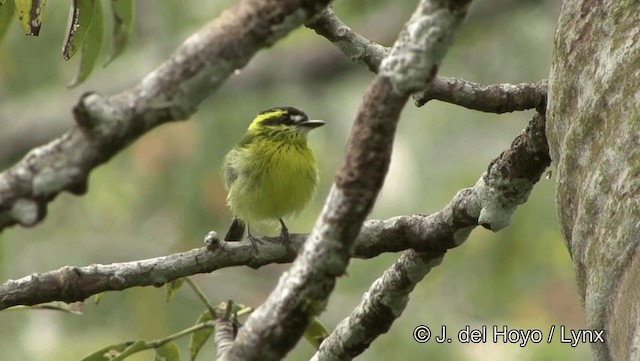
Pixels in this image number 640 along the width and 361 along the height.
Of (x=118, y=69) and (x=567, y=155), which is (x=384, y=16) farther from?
(x=567, y=155)

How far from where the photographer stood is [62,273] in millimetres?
2914

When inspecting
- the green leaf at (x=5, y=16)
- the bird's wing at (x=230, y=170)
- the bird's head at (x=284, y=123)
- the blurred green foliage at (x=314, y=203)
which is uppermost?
the blurred green foliage at (x=314, y=203)

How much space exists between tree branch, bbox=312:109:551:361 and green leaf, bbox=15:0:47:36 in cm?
111

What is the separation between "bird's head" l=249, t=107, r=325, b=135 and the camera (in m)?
5.82

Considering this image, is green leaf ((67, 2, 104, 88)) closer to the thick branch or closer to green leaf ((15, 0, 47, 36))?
green leaf ((15, 0, 47, 36))

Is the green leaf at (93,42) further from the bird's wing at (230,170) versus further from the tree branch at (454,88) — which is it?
the bird's wing at (230,170)

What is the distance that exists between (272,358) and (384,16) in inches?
345

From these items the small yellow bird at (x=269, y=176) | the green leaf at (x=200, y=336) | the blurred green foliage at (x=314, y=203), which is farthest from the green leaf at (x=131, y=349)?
the blurred green foliage at (x=314, y=203)

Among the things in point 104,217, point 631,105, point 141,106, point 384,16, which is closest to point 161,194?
point 104,217

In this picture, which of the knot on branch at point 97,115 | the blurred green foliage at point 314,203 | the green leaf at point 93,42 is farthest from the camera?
the blurred green foliage at point 314,203

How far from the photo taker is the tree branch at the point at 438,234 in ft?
10.4

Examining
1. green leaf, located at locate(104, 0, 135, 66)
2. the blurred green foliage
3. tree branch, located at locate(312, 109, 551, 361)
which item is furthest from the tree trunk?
the blurred green foliage

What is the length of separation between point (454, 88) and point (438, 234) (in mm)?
412

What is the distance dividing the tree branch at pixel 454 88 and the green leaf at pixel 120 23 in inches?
25.6
